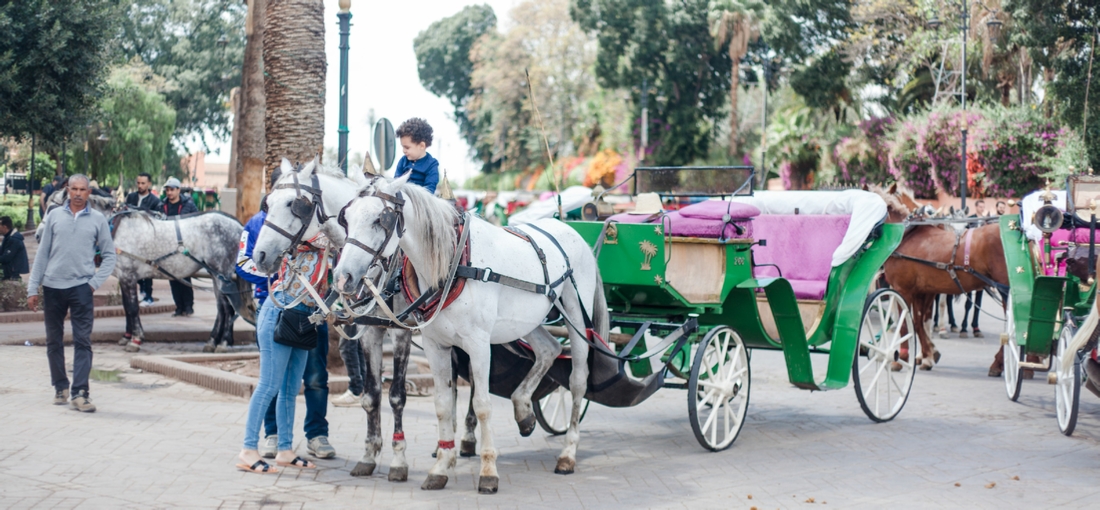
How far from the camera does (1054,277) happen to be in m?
8.66

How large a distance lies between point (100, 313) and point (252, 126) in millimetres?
3559

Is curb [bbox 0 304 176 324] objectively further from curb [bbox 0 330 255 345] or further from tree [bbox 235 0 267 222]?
tree [bbox 235 0 267 222]

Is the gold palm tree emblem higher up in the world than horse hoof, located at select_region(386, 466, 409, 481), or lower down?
higher up

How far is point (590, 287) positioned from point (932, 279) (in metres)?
6.52

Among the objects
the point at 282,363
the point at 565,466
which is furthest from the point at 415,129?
the point at 565,466

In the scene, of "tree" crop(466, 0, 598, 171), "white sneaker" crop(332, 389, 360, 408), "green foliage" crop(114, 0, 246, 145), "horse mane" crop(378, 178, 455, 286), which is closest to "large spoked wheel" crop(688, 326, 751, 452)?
"horse mane" crop(378, 178, 455, 286)

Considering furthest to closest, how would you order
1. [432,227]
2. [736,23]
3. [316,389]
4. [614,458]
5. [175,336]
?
[736,23], [175,336], [614,458], [316,389], [432,227]

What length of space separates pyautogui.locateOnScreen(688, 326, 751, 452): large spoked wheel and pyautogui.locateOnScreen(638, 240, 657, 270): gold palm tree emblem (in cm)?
69

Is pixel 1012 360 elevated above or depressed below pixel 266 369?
below

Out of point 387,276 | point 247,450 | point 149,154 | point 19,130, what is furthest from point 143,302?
point 149,154

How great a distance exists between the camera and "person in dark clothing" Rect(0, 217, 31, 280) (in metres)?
13.9

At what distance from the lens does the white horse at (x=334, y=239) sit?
613 centimetres

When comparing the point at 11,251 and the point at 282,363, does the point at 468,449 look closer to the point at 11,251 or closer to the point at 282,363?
the point at 282,363

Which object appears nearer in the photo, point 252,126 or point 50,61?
point 252,126
